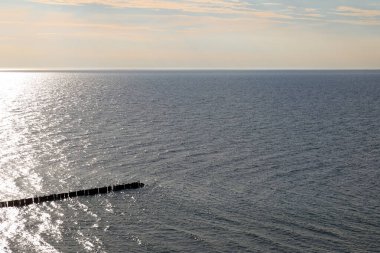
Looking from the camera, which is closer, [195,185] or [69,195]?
[69,195]

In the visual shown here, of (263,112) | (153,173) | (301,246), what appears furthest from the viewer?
(263,112)

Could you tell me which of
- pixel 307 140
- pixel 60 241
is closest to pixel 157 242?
pixel 60 241

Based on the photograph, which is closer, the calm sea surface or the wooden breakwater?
the calm sea surface

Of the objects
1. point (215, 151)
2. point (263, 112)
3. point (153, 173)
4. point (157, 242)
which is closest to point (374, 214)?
point (157, 242)

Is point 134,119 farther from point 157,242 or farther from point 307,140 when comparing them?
point 157,242

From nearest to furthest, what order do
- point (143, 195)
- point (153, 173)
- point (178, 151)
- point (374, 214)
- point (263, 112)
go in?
1. point (374, 214)
2. point (143, 195)
3. point (153, 173)
4. point (178, 151)
5. point (263, 112)

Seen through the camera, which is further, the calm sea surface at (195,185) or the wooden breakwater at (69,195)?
the wooden breakwater at (69,195)

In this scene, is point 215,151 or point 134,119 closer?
point 215,151

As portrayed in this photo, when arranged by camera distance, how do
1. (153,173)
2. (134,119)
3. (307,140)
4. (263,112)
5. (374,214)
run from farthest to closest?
(263,112), (134,119), (307,140), (153,173), (374,214)

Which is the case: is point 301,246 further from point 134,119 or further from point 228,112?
point 228,112
